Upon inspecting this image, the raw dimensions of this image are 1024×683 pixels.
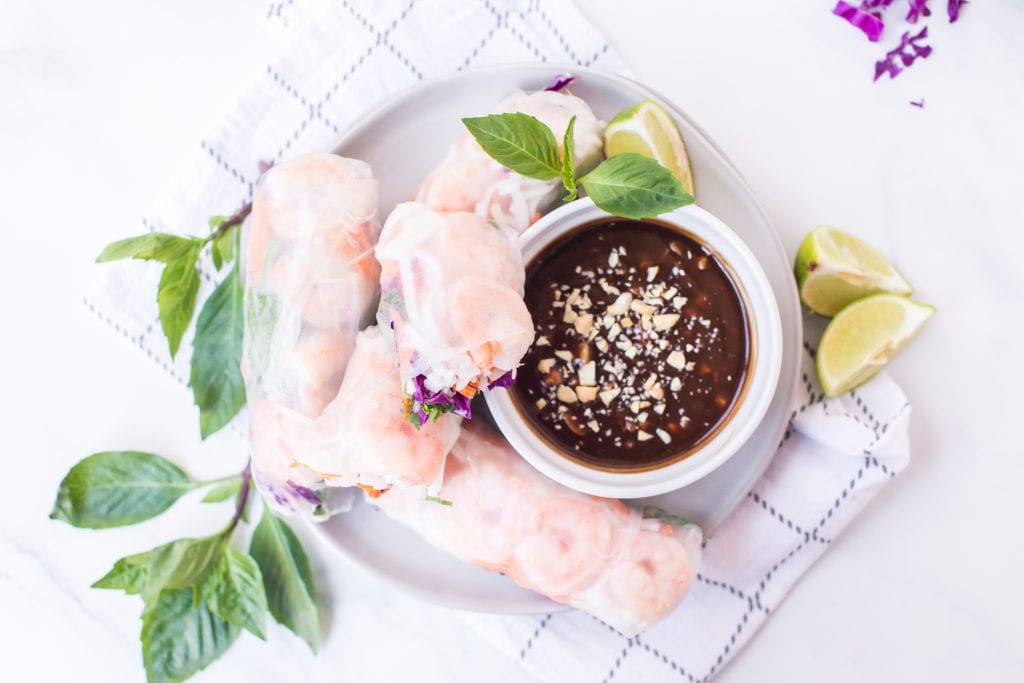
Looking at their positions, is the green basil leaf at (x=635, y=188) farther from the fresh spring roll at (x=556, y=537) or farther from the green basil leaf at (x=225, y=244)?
the green basil leaf at (x=225, y=244)

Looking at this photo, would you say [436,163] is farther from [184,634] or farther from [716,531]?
[184,634]

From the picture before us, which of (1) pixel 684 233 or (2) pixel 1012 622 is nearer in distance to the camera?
(1) pixel 684 233

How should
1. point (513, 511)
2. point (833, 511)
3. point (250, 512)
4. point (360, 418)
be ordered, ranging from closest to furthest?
point (360, 418), point (513, 511), point (833, 511), point (250, 512)

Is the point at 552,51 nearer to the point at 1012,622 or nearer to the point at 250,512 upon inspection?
the point at 250,512

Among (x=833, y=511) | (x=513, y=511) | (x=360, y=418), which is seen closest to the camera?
(x=360, y=418)

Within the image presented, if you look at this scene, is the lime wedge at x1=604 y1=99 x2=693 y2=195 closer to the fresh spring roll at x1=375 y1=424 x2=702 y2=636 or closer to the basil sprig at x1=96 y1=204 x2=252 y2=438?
the fresh spring roll at x1=375 y1=424 x2=702 y2=636

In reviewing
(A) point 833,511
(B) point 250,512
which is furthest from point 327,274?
(A) point 833,511
